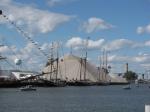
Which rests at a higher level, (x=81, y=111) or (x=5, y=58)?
(x=5, y=58)

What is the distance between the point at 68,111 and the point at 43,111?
343 centimetres

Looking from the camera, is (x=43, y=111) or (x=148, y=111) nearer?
(x=148, y=111)

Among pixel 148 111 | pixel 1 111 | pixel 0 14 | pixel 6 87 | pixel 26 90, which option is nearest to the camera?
pixel 148 111

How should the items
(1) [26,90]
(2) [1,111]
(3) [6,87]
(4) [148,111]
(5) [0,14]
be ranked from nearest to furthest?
(4) [148,111] → (2) [1,111] → (5) [0,14] → (1) [26,90] → (3) [6,87]

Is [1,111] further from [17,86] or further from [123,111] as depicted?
[17,86]

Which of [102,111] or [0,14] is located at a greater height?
[0,14]

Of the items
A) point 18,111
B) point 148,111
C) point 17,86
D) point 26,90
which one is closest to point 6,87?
point 17,86

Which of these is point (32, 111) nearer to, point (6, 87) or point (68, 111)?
point (68, 111)

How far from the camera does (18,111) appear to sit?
64.4m

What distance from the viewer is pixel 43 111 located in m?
64.8

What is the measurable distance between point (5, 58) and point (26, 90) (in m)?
37.9

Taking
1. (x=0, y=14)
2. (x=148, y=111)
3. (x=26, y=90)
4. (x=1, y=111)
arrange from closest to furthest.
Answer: (x=148, y=111)
(x=1, y=111)
(x=0, y=14)
(x=26, y=90)

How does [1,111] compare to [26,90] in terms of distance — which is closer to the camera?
[1,111]

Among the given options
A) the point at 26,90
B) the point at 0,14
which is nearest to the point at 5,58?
the point at 26,90
